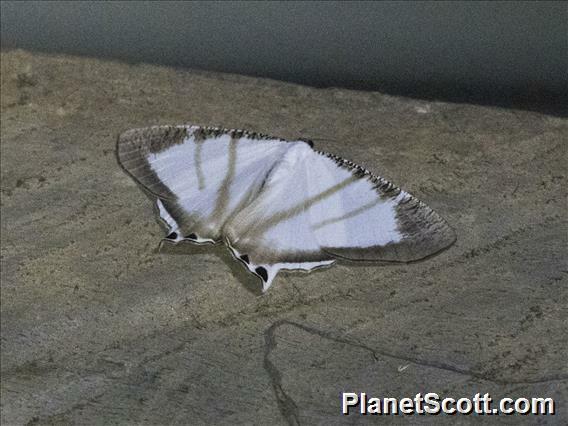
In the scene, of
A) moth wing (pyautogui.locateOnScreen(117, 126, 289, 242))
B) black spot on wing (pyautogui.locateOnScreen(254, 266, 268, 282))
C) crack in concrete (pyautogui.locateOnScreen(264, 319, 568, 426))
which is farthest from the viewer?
moth wing (pyautogui.locateOnScreen(117, 126, 289, 242))

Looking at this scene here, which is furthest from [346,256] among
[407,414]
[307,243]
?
[407,414]

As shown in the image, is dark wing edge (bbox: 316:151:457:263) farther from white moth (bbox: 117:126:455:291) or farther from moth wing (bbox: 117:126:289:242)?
moth wing (bbox: 117:126:289:242)

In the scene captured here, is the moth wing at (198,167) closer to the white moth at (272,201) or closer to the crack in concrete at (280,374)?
the white moth at (272,201)

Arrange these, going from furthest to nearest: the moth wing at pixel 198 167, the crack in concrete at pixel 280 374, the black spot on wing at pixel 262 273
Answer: the moth wing at pixel 198 167, the black spot on wing at pixel 262 273, the crack in concrete at pixel 280 374

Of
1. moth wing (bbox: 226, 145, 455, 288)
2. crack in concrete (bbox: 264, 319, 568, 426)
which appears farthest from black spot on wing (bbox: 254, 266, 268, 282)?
crack in concrete (bbox: 264, 319, 568, 426)

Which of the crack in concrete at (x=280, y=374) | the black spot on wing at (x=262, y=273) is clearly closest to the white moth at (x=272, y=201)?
the black spot on wing at (x=262, y=273)
